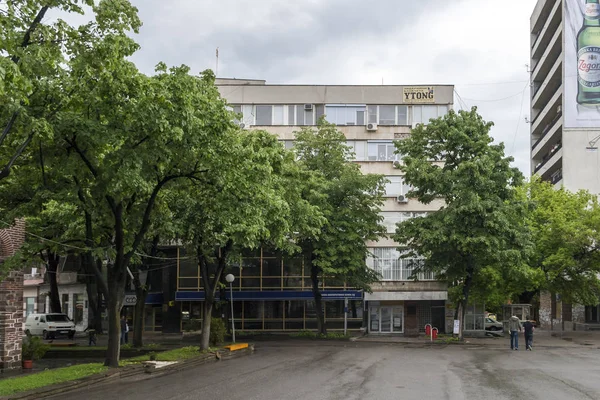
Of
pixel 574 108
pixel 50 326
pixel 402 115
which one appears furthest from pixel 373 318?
pixel 574 108

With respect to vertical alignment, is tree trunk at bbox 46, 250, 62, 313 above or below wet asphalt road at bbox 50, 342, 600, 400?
above

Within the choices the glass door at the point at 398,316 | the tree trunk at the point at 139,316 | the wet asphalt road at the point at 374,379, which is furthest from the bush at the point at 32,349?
the glass door at the point at 398,316

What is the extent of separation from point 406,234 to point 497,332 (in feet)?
42.2

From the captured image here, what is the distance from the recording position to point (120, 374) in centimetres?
1972

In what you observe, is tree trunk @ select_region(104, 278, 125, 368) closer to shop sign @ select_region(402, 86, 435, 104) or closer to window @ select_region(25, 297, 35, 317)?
shop sign @ select_region(402, 86, 435, 104)

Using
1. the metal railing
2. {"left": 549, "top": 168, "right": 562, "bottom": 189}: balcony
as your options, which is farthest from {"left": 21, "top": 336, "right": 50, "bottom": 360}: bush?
the metal railing

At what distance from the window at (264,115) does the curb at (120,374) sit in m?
26.0

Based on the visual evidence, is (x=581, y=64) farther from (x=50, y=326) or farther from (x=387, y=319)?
(x=50, y=326)

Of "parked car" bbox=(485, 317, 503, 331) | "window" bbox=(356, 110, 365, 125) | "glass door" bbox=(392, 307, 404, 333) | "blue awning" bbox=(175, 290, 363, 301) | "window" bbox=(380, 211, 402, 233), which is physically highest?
"window" bbox=(356, 110, 365, 125)

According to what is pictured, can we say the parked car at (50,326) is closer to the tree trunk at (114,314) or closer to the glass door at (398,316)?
the glass door at (398,316)

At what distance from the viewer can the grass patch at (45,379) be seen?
53.1ft

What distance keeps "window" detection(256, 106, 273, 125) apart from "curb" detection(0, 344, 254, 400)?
2604 cm

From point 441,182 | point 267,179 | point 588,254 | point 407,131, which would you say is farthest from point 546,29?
point 267,179

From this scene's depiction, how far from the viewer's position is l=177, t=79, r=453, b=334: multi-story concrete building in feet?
156
